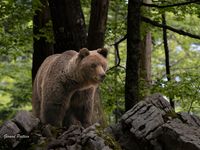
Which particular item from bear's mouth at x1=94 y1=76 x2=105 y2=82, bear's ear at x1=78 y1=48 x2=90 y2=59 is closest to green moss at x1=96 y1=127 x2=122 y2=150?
bear's mouth at x1=94 y1=76 x2=105 y2=82

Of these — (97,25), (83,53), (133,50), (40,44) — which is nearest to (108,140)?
(83,53)

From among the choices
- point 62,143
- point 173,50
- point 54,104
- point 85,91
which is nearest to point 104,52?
point 85,91

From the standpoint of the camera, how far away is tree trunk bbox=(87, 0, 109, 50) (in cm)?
860

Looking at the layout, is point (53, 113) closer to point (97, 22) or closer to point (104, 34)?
point (97, 22)

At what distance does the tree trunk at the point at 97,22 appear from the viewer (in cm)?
860

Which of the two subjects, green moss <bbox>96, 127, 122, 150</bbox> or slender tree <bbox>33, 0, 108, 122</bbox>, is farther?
slender tree <bbox>33, 0, 108, 122</bbox>

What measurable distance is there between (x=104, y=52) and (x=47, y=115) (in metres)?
1.39

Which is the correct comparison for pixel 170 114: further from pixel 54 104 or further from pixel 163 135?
pixel 54 104

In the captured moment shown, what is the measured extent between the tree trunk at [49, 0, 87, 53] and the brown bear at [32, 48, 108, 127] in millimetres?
1736

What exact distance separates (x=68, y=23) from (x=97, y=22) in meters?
0.62

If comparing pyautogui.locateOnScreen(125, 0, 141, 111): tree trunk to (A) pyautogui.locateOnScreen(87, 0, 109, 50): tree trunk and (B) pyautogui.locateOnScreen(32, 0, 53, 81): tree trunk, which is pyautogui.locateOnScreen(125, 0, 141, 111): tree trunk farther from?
(B) pyautogui.locateOnScreen(32, 0, 53, 81): tree trunk

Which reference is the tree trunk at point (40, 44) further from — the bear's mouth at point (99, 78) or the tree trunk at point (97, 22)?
the bear's mouth at point (99, 78)

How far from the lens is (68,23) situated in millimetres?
8727

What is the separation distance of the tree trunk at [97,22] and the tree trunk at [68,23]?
20 cm
